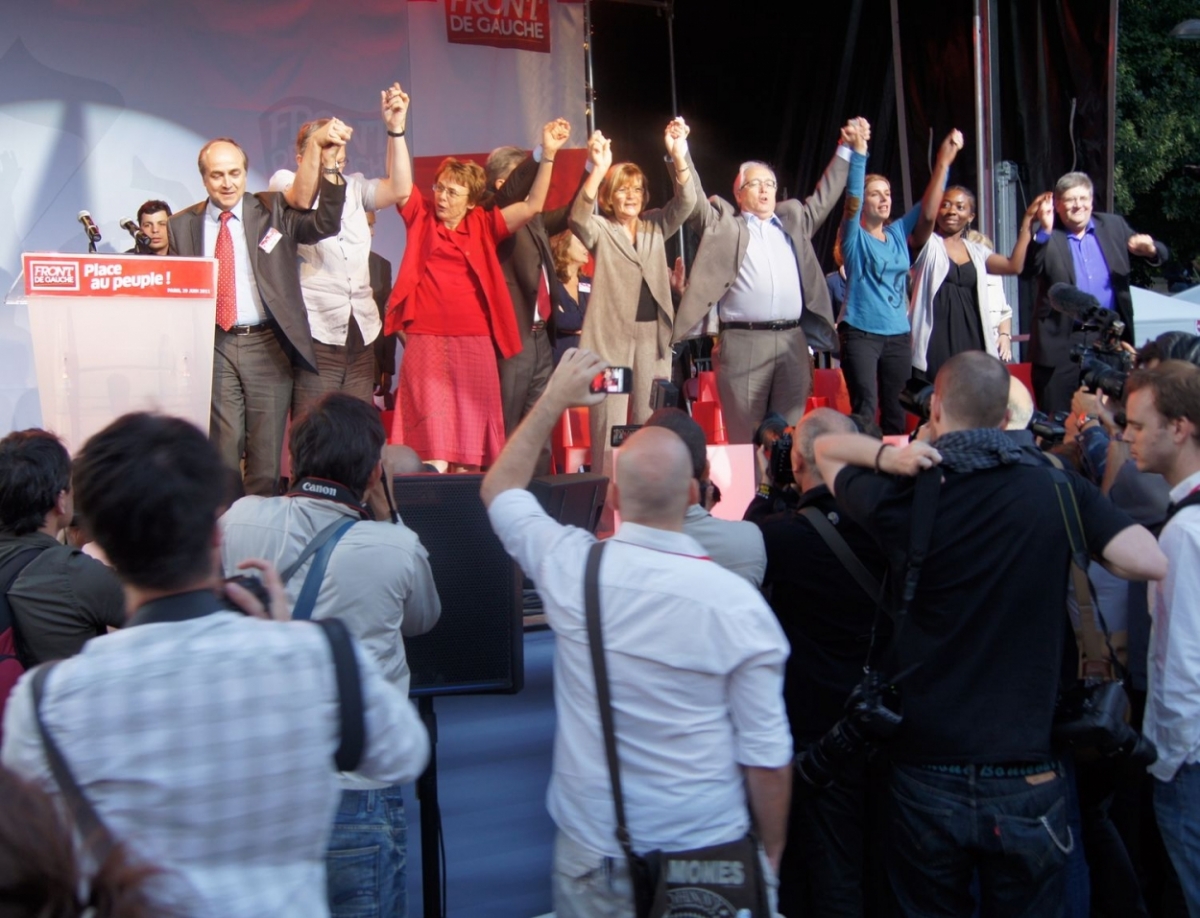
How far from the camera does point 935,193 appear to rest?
6465 mm

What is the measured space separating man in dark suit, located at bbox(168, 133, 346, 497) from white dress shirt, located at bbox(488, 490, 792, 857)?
302 cm

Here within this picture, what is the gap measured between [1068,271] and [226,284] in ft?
14.1

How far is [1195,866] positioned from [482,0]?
21.2 ft

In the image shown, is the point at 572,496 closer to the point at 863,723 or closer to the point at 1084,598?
the point at 863,723

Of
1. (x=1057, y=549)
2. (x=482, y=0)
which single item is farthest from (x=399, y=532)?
(x=482, y=0)

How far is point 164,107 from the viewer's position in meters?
6.55

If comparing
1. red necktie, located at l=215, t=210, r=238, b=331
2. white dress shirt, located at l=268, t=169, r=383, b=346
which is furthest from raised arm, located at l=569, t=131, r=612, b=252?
red necktie, located at l=215, t=210, r=238, b=331

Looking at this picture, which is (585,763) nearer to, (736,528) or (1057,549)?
(736,528)

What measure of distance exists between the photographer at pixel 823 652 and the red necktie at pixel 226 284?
2.79 m

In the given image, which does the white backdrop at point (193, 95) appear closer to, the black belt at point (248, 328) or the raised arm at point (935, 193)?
the black belt at point (248, 328)

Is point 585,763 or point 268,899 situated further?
point 585,763

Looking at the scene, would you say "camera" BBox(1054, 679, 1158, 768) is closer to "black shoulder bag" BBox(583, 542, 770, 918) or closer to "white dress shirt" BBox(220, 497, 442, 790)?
"black shoulder bag" BBox(583, 542, 770, 918)

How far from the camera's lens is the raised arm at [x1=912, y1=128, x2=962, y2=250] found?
6.31m

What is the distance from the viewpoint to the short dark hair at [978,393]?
2.67m
